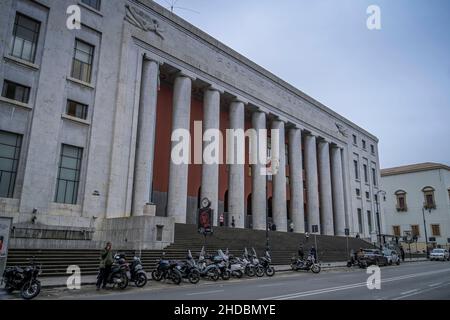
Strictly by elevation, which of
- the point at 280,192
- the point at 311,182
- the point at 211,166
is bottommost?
the point at 280,192

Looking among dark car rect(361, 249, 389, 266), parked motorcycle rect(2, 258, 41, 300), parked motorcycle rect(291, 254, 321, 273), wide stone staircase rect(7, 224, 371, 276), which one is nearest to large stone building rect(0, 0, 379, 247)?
wide stone staircase rect(7, 224, 371, 276)

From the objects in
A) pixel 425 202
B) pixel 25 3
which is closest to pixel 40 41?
pixel 25 3

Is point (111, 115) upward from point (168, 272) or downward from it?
upward

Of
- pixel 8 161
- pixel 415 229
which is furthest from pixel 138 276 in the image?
pixel 415 229

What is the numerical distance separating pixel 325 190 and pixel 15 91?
3634 cm

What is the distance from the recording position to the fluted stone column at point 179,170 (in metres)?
28.0

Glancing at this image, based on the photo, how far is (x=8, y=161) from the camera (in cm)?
2045

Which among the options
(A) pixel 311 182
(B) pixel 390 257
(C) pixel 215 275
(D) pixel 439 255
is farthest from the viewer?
(A) pixel 311 182

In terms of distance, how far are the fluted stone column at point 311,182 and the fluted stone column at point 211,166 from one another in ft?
45.9

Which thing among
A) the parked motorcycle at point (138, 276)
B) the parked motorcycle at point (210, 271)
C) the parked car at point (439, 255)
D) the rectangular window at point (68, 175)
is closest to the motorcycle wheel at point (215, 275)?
the parked motorcycle at point (210, 271)

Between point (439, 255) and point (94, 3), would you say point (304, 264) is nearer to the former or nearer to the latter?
point (94, 3)

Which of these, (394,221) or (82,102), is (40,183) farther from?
(394,221)

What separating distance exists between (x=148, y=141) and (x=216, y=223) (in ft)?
36.4

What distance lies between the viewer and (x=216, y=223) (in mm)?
33812
